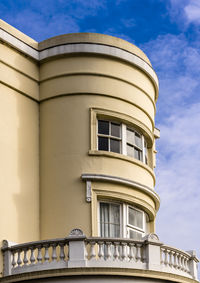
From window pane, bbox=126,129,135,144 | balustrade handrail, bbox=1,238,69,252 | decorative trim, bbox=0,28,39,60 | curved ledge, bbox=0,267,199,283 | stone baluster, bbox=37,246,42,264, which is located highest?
decorative trim, bbox=0,28,39,60

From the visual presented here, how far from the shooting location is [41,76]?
22719 mm

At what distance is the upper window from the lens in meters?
22.2

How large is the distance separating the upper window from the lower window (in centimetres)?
183

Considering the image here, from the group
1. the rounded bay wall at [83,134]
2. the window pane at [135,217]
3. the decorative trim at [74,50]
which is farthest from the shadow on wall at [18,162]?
the window pane at [135,217]

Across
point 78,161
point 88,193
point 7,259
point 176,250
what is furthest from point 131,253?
point 78,161

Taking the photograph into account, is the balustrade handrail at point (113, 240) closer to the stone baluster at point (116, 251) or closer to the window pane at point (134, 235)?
the stone baluster at point (116, 251)

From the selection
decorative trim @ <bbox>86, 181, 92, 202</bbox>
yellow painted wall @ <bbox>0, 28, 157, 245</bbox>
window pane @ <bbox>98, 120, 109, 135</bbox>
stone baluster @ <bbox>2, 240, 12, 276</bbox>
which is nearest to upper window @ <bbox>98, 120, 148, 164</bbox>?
window pane @ <bbox>98, 120, 109, 135</bbox>

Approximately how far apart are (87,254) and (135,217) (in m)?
3.55

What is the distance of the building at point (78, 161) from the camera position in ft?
63.0

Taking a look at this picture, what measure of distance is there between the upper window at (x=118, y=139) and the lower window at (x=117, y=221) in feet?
5.99

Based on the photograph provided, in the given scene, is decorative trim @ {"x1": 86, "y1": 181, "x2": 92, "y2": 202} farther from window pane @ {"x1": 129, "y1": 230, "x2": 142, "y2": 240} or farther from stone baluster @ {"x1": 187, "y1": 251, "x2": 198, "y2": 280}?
stone baluster @ {"x1": 187, "y1": 251, "x2": 198, "y2": 280}

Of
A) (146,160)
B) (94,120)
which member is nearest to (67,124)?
(94,120)

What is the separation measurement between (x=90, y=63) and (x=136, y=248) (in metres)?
6.44

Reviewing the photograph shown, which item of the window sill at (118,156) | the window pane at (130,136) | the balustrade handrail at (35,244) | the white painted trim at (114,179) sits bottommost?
the balustrade handrail at (35,244)
